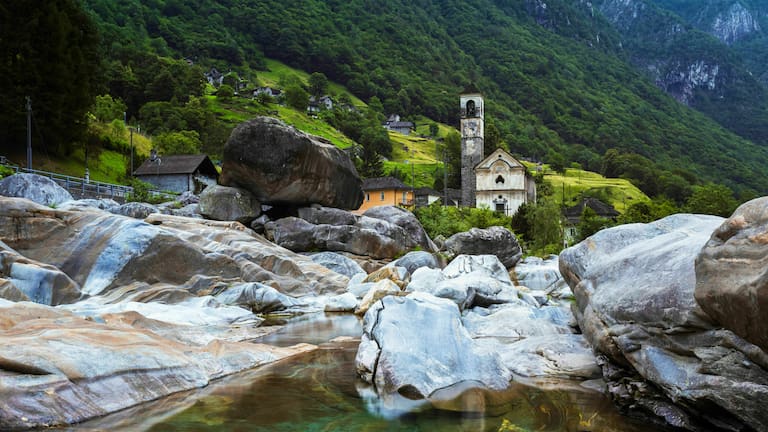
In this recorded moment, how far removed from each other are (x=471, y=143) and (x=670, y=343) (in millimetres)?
78506

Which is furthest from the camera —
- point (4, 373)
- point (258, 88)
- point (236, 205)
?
point (258, 88)

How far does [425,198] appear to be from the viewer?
88.6m

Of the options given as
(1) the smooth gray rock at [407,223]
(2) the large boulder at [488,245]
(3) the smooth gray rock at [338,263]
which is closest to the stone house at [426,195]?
(1) the smooth gray rock at [407,223]

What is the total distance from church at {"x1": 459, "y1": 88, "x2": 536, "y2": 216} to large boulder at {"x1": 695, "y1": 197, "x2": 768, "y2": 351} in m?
69.1

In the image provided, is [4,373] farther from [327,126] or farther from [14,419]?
[327,126]

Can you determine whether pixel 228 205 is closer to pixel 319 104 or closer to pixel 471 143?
pixel 471 143

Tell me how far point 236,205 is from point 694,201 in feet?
187

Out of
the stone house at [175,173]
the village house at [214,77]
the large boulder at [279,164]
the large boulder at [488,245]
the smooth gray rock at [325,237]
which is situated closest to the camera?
the large boulder at [279,164]

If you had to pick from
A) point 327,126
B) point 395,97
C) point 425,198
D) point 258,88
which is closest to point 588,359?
point 425,198

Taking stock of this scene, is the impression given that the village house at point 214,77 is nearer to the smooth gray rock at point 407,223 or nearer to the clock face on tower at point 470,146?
the clock face on tower at point 470,146

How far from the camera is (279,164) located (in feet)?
91.9

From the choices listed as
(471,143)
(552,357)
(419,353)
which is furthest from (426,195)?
(419,353)

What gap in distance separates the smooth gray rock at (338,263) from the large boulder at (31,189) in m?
10.8

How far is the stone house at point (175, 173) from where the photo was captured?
175 ft
